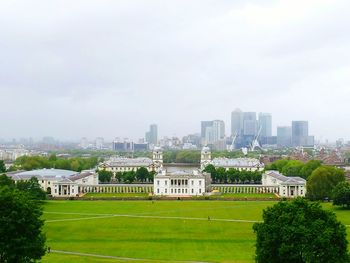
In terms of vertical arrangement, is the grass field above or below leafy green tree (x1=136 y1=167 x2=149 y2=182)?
below

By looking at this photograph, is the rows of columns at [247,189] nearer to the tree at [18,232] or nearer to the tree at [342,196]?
the tree at [342,196]

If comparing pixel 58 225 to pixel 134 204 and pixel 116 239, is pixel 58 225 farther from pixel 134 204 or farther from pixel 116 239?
pixel 134 204

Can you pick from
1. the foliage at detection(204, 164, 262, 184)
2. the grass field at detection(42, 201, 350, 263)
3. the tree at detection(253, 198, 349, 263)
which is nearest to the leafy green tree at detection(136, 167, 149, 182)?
the foliage at detection(204, 164, 262, 184)

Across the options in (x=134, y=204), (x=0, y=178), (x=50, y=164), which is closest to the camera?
(x=0, y=178)

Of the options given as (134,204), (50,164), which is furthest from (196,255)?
(50,164)

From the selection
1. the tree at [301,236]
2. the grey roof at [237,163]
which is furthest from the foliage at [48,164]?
the tree at [301,236]

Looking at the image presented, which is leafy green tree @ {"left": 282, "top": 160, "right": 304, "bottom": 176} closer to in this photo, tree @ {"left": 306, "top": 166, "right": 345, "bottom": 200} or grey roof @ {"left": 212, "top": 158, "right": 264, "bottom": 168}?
grey roof @ {"left": 212, "top": 158, "right": 264, "bottom": 168}

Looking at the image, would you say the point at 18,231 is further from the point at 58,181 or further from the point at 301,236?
the point at 58,181
